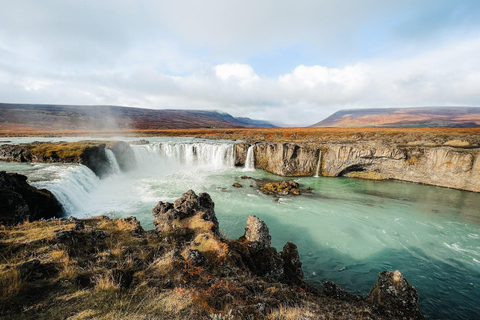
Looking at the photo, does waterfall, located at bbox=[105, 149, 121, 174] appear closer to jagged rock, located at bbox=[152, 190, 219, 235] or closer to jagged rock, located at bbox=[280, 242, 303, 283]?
jagged rock, located at bbox=[152, 190, 219, 235]

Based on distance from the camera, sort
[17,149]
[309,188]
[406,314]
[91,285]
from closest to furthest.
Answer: [91,285]
[406,314]
[309,188]
[17,149]

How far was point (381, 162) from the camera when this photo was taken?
29.4 meters

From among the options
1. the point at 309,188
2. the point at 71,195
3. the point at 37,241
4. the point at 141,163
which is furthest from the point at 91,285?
the point at 141,163

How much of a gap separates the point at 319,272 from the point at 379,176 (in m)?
25.9

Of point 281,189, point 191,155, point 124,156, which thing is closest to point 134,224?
point 281,189

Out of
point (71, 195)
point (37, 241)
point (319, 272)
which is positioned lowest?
point (319, 272)

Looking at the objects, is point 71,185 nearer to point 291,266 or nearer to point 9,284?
point 9,284

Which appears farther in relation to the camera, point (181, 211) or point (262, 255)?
point (181, 211)

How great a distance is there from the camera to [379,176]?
2984 cm

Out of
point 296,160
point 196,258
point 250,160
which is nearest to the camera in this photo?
point 196,258

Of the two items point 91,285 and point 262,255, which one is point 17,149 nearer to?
point 91,285

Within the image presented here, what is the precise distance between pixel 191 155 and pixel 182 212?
92.9 feet

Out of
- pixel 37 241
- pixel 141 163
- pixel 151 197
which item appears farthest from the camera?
pixel 141 163

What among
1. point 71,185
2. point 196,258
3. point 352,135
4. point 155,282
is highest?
point 352,135
